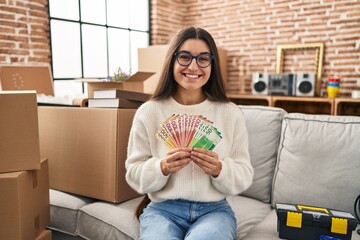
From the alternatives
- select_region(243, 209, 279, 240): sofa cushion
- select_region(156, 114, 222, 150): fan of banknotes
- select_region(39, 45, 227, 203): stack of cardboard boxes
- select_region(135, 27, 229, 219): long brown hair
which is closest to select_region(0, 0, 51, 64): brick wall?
select_region(39, 45, 227, 203): stack of cardboard boxes

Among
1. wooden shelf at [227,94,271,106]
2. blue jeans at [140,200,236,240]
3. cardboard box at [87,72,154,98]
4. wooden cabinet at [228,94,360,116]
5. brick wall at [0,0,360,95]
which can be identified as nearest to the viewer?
blue jeans at [140,200,236,240]

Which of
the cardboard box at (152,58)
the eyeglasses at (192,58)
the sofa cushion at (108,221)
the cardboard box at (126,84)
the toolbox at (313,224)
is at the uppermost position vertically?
the cardboard box at (152,58)

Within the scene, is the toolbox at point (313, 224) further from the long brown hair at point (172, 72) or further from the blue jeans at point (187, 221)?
the long brown hair at point (172, 72)

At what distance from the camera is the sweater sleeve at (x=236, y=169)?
3.90 feet

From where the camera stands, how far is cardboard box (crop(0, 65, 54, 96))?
6.81ft

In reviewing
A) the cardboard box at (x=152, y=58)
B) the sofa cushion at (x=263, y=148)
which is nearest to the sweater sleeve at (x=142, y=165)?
the sofa cushion at (x=263, y=148)

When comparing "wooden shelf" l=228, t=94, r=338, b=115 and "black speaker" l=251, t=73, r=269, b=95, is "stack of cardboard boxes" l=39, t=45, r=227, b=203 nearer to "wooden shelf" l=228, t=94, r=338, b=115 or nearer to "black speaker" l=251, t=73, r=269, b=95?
"wooden shelf" l=228, t=94, r=338, b=115

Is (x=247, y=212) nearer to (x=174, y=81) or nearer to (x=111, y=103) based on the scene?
(x=174, y=81)

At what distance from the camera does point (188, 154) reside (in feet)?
3.74

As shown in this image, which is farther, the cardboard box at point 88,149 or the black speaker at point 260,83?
the black speaker at point 260,83

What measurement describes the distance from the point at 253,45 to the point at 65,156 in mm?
3472

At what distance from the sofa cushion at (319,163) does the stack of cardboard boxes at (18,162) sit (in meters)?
1.15

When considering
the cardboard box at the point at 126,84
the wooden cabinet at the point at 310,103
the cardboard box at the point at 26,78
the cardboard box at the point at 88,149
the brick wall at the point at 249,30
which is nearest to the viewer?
the cardboard box at the point at 88,149

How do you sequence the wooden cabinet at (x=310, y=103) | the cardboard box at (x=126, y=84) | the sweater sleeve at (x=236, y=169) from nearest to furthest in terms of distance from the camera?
1. the sweater sleeve at (x=236, y=169)
2. the cardboard box at (x=126, y=84)
3. the wooden cabinet at (x=310, y=103)
